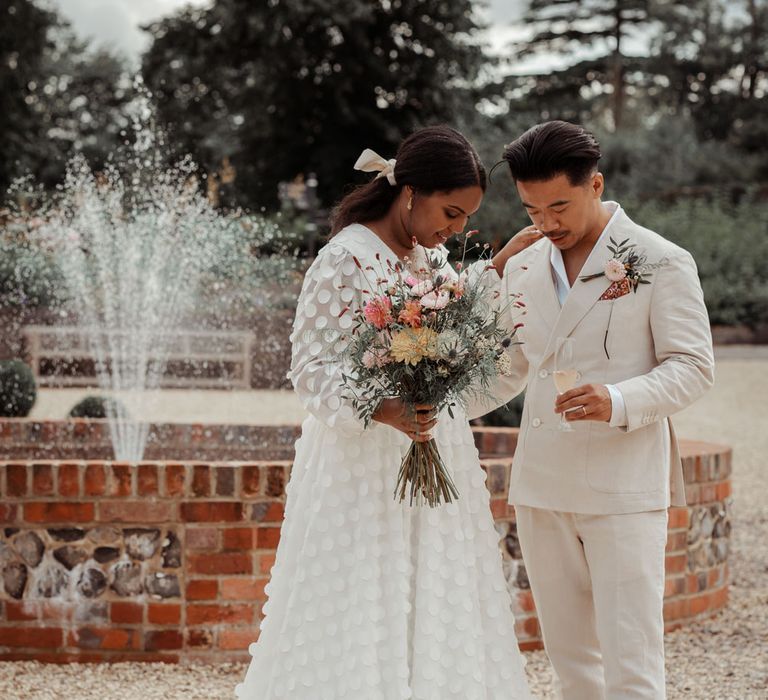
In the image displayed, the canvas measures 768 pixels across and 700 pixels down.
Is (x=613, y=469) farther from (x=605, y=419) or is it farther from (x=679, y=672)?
(x=679, y=672)

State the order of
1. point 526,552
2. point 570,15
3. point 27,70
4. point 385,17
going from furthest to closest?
point 570,15, point 27,70, point 385,17, point 526,552

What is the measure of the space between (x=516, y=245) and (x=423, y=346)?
25.4 inches

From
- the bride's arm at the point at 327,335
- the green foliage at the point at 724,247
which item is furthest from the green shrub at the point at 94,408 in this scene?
the green foliage at the point at 724,247

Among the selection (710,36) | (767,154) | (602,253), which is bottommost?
(602,253)

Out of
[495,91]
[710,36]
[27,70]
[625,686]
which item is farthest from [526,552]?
[710,36]

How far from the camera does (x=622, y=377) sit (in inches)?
99.0

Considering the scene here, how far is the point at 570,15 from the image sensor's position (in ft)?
106

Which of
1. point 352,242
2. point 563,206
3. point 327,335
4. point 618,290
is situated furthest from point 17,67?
point 618,290

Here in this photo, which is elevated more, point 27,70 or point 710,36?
point 710,36

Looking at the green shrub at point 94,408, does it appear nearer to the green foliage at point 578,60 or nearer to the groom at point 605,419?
the groom at point 605,419

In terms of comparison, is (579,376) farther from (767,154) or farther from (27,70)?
(767,154)

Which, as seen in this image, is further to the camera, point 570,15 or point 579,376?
point 570,15

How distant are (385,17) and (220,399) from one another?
12.8m

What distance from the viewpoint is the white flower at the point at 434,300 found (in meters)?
2.35
